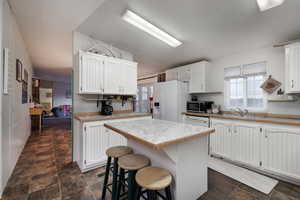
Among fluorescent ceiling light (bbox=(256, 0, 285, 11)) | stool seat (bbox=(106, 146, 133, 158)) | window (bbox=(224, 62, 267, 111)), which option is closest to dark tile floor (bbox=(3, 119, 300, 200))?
stool seat (bbox=(106, 146, 133, 158))

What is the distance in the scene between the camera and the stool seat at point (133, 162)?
4.11 ft

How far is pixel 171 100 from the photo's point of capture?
366cm

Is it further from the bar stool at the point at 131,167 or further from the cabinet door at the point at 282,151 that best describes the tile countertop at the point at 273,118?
the bar stool at the point at 131,167

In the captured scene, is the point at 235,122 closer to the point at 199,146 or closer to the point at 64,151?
the point at 199,146

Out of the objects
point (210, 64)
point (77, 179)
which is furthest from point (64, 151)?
point (210, 64)

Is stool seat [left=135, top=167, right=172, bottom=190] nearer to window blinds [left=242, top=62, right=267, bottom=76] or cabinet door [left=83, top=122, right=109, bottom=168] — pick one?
cabinet door [left=83, top=122, right=109, bottom=168]

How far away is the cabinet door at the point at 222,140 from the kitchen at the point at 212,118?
0.06 ft

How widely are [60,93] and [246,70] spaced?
34.9 feet

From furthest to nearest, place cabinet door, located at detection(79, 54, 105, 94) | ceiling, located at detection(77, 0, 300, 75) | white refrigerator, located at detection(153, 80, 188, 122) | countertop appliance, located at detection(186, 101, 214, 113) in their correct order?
white refrigerator, located at detection(153, 80, 188, 122) < countertop appliance, located at detection(186, 101, 214, 113) < cabinet door, located at detection(79, 54, 105, 94) < ceiling, located at detection(77, 0, 300, 75)

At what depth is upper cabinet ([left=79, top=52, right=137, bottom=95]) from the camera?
2354mm

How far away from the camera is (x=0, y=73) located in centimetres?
158

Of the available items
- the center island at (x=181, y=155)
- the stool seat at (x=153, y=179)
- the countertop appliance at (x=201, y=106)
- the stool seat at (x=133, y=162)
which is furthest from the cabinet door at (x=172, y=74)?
the stool seat at (x=153, y=179)

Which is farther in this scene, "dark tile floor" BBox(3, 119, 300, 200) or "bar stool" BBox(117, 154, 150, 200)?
"dark tile floor" BBox(3, 119, 300, 200)

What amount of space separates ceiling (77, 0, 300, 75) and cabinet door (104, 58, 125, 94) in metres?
0.55
